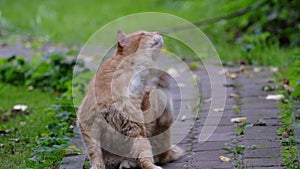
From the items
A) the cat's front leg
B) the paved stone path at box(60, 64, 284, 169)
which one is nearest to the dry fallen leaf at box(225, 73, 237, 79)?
the paved stone path at box(60, 64, 284, 169)

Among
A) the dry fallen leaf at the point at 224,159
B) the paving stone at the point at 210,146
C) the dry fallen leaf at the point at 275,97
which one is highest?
the dry fallen leaf at the point at 275,97

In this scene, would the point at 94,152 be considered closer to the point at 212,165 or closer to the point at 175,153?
the point at 175,153

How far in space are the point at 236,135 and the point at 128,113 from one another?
1215 mm

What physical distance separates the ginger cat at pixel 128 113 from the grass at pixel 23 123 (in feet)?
2.26

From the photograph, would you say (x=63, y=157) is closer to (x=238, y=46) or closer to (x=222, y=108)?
(x=222, y=108)

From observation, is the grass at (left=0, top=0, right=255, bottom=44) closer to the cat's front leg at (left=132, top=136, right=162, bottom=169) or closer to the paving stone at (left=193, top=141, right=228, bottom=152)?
the paving stone at (left=193, top=141, right=228, bottom=152)

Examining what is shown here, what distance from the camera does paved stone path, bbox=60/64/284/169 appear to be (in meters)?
4.43

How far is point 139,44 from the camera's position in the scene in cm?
449

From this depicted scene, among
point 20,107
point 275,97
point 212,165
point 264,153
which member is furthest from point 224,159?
point 20,107

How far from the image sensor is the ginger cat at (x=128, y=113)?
426 centimetres

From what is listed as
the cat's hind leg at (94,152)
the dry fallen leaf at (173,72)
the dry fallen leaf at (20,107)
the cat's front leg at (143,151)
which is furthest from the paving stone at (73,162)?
the dry fallen leaf at (173,72)

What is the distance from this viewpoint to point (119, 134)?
169 inches

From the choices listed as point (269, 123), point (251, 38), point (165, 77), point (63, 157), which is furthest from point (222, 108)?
point (251, 38)

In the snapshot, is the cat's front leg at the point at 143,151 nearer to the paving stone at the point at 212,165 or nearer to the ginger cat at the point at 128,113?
the ginger cat at the point at 128,113
